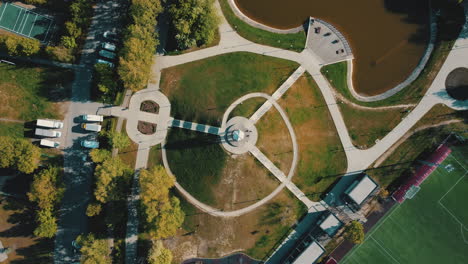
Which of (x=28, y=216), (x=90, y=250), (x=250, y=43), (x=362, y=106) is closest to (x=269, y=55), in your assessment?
(x=250, y=43)

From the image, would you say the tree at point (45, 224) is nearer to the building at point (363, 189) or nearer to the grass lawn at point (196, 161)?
the grass lawn at point (196, 161)

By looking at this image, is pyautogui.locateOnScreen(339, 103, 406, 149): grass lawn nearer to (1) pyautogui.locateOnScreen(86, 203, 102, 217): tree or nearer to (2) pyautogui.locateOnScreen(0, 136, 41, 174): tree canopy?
(1) pyautogui.locateOnScreen(86, 203, 102, 217): tree

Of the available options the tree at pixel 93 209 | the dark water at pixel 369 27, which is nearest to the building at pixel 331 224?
the dark water at pixel 369 27

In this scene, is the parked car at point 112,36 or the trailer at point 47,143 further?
the parked car at point 112,36

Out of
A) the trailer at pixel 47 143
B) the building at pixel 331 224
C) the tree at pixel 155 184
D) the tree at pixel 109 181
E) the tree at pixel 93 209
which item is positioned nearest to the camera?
the tree at pixel 155 184

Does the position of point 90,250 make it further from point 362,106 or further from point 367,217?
point 362,106
